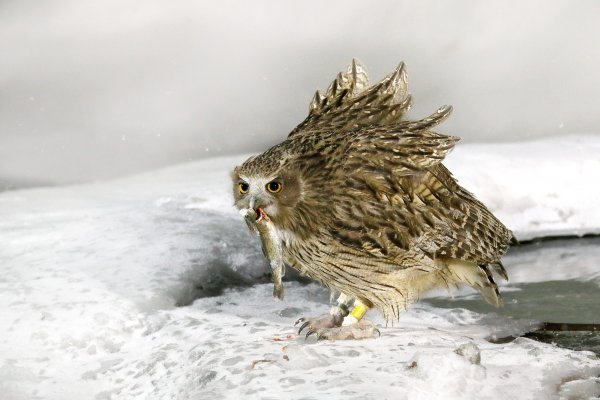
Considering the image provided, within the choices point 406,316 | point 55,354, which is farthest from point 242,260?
point 55,354

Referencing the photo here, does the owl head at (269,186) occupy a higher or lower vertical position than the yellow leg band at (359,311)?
higher

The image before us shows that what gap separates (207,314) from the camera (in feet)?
15.7

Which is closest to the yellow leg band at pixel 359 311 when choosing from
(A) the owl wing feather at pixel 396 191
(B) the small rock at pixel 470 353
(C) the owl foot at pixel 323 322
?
(C) the owl foot at pixel 323 322

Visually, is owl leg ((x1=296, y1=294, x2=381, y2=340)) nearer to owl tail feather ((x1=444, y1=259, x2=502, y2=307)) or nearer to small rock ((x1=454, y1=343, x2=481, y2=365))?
owl tail feather ((x1=444, y1=259, x2=502, y2=307))

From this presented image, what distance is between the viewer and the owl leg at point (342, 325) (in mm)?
4285

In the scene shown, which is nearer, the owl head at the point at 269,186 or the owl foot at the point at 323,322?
the owl head at the point at 269,186

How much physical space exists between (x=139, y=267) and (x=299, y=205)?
1.43 metres

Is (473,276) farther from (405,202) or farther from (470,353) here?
(470,353)

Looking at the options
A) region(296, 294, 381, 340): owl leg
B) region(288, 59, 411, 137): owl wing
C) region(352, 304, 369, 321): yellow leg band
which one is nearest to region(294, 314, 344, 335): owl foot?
region(296, 294, 381, 340): owl leg

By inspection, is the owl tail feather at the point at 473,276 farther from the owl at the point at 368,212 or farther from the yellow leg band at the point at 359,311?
the yellow leg band at the point at 359,311

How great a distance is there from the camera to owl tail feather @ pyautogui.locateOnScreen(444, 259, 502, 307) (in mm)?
4398

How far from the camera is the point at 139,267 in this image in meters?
5.14

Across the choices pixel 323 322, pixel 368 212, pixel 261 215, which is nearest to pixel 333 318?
pixel 323 322

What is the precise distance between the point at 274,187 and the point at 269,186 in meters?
0.03
